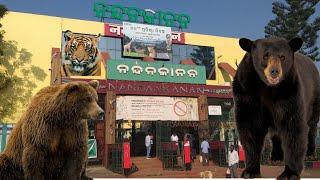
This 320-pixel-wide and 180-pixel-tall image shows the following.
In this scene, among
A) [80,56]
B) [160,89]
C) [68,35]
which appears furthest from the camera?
[68,35]

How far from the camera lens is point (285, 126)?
1.81 metres

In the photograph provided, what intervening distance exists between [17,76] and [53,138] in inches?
963

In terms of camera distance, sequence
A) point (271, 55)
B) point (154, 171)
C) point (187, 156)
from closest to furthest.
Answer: point (271, 55)
point (154, 171)
point (187, 156)

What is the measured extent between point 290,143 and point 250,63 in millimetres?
384

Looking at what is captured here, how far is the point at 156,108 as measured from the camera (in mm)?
24438

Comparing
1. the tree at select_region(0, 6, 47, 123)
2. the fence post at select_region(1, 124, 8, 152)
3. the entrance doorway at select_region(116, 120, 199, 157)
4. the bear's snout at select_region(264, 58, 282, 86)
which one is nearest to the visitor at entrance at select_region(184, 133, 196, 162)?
the entrance doorway at select_region(116, 120, 199, 157)

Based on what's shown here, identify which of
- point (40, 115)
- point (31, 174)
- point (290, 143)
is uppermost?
point (40, 115)

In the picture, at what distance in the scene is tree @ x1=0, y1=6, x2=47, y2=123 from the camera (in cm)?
2448

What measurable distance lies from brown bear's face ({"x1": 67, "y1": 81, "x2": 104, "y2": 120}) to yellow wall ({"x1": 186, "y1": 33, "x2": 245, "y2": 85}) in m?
28.0

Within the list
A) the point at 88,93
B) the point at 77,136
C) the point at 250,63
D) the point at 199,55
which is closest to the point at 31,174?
the point at 77,136

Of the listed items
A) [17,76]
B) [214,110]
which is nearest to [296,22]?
[214,110]

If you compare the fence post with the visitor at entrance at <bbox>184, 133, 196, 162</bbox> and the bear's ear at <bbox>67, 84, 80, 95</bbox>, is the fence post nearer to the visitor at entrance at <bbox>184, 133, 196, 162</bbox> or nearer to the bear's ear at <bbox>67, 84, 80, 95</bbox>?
the visitor at entrance at <bbox>184, 133, 196, 162</bbox>

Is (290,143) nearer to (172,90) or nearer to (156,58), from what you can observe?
(172,90)

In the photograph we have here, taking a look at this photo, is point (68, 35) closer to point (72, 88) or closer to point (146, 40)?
point (146, 40)
